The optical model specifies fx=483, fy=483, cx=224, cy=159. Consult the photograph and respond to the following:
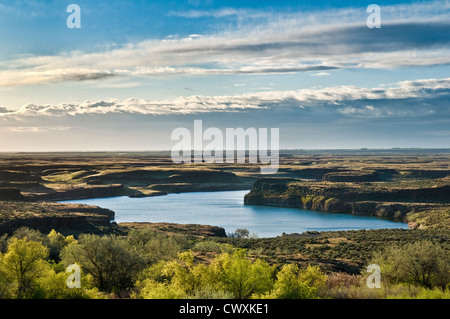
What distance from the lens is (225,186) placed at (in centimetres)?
19150

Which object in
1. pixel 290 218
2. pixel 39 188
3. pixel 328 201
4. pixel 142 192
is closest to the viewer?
pixel 290 218

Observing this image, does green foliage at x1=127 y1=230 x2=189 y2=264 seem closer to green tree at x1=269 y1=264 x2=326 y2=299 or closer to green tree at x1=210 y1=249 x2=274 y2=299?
green tree at x1=210 y1=249 x2=274 y2=299

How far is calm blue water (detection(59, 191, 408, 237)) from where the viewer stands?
9288cm

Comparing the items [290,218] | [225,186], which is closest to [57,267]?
[290,218]

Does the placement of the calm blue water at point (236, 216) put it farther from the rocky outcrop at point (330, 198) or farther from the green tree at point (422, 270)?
the green tree at point (422, 270)

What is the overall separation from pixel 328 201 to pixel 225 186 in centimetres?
7364

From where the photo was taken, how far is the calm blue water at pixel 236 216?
92875 mm

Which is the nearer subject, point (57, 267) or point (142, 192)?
point (57, 267)

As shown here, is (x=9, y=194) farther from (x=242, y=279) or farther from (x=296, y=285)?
(x=296, y=285)

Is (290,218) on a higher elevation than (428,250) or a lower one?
lower

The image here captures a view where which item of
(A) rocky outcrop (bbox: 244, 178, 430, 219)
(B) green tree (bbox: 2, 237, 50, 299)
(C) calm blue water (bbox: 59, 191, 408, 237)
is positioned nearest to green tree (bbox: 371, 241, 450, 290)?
(B) green tree (bbox: 2, 237, 50, 299)

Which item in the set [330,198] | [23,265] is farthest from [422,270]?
[330,198]
